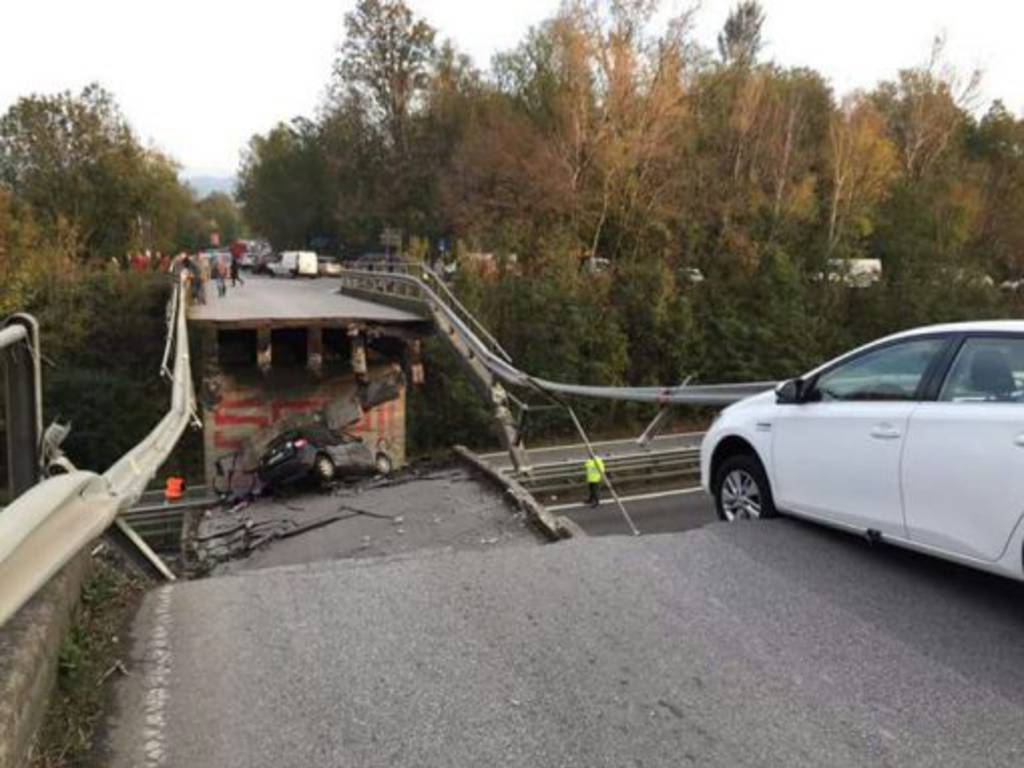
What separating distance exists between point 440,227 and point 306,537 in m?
42.4

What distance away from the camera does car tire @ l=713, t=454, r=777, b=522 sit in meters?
6.44

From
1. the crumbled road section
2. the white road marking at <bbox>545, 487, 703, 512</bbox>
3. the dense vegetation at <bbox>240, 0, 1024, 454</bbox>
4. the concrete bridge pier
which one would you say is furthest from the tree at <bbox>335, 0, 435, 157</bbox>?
the crumbled road section

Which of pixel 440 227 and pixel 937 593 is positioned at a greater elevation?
pixel 440 227

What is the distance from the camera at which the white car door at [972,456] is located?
4.41 metres

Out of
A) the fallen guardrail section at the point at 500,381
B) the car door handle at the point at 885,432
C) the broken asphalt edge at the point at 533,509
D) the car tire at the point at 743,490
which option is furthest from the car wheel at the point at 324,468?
the car door handle at the point at 885,432

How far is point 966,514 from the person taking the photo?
15.1ft

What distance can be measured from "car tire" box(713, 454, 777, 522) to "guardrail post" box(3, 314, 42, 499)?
4.67 m

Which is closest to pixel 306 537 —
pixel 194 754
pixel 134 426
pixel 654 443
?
pixel 194 754

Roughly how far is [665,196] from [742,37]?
25707 millimetres

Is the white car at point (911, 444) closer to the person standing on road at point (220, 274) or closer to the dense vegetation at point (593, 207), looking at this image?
the dense vegetation at point (593, 207)

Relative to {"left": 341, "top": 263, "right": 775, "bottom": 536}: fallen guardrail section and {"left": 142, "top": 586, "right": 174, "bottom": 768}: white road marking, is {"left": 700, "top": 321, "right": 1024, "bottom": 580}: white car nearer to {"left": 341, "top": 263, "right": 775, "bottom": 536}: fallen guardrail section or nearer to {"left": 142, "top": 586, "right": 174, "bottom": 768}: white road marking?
{"left": 341, "top": 263, "right": 775, "bottom": 536}: fallen guardrail section

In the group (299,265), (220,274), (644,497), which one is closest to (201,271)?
(220,274)

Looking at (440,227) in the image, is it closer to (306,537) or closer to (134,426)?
(134,426)

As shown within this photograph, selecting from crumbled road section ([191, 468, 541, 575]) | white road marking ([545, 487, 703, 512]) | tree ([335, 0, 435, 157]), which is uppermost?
tree ([335, 0, 435, 157])
